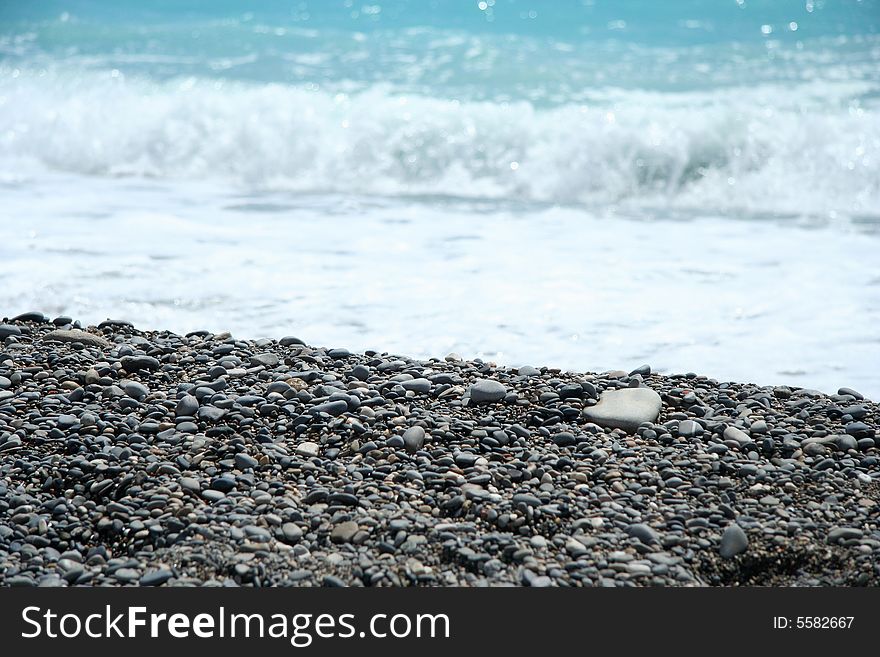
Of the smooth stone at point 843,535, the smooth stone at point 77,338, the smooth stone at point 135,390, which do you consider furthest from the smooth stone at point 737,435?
the smooth stone at point 77,338

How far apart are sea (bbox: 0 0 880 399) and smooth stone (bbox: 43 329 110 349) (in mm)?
505

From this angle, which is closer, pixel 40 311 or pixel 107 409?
pixel 107 409

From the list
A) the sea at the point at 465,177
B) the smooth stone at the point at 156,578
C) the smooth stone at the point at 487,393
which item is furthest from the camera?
the sea at the point at 465,177

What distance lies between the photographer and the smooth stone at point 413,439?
2648 mm

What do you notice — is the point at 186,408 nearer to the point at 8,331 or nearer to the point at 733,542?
the point at 8,331

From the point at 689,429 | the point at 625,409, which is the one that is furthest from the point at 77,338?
the point at 689,429

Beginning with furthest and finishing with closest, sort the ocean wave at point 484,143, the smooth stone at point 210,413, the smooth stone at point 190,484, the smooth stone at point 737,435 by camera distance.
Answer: the ocean wave at point 484,143 → the smooth stone at point 210,413 → the smooth stone at point 737,435 → the smooth stone at point 190,484

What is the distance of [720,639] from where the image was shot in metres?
1.95

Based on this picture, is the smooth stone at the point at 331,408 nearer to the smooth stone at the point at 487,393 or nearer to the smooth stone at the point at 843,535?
the smooth stone at the point at 487,393

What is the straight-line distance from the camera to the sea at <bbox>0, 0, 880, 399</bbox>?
4.22 m

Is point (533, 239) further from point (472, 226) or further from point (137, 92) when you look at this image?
point (137, 92)

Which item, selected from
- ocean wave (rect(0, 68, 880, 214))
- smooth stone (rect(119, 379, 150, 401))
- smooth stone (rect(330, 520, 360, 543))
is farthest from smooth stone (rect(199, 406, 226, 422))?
ocean wave (rect(0, 68, 880, 214))

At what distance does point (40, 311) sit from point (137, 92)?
6119 mm

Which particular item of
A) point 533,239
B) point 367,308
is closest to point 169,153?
point 533,239
